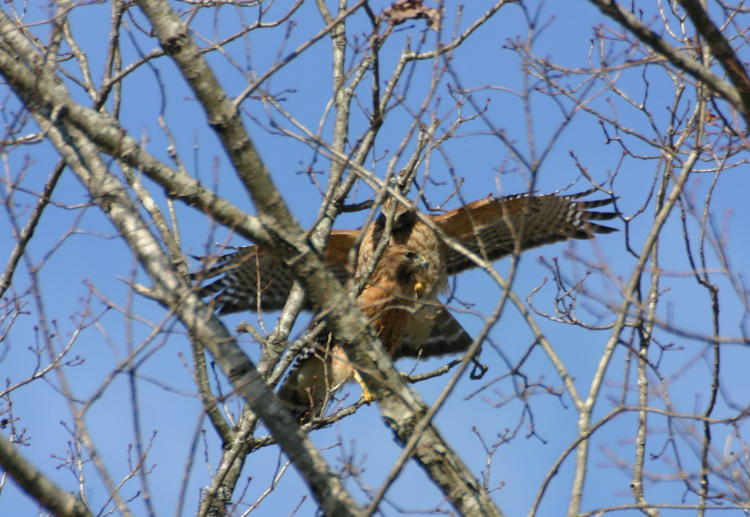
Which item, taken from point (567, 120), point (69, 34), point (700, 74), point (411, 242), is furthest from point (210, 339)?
point (411, 242)

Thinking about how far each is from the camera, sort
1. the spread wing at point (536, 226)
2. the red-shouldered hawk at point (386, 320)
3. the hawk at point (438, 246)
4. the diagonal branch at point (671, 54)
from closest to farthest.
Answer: the diagonal branch at point (671, 54) < the red-shouldered hawk at point (386, 320) < the hawk at point (438, 246) < the spread wing at point (536, 226)

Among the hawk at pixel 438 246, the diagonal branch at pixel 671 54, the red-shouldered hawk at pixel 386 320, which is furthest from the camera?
the hawk at pixel 438 246

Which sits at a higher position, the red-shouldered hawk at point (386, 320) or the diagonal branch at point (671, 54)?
the red-shouldered hawk at point (386, 320)

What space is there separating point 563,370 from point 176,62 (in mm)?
1759

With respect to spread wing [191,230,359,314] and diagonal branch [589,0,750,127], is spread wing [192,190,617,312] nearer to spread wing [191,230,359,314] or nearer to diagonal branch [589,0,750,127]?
spread wing [191,230,359,314]

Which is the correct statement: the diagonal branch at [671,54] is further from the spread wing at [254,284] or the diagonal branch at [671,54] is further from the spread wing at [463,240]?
the spread wing at [254,284]

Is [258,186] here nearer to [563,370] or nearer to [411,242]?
[563,370]

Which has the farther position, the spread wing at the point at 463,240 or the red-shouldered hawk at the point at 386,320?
the spread wing at the point at 463,240

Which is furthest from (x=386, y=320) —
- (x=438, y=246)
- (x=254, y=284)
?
(x=254, y=284)

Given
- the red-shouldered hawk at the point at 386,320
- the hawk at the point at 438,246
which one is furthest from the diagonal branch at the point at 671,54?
the hawk at the point at 438,246

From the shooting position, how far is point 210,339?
128 inches

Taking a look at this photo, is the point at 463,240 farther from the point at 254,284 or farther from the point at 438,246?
the point at 254,284

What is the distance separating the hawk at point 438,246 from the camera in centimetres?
768

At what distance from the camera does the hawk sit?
7.68 meters
